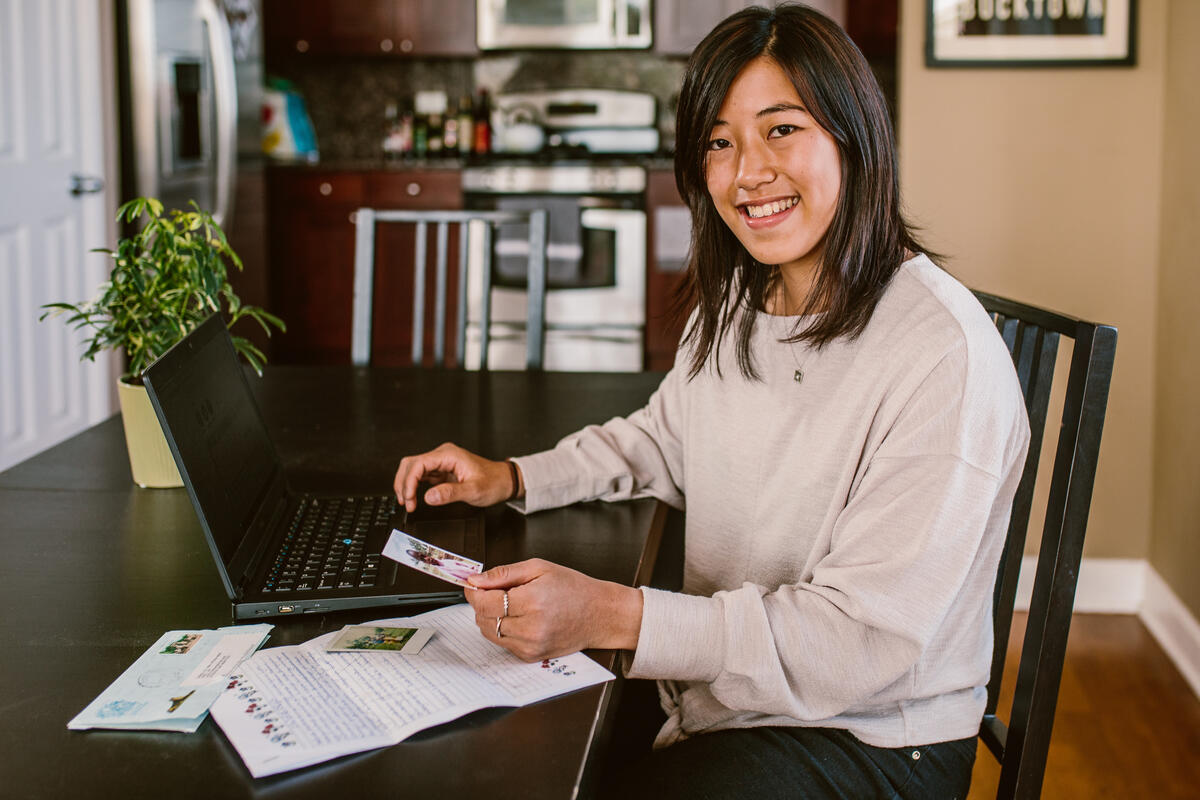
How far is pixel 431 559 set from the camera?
1148mm

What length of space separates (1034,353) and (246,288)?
12.5 feet

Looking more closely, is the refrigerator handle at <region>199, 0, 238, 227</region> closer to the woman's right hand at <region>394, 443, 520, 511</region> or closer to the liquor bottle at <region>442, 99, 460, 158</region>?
the liquor bottle at <region>442, 99, 460, 158</region>

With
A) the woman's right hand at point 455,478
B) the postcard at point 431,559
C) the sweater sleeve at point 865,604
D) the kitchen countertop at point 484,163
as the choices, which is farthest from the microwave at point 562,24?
the sweater sleeve at point 865,604

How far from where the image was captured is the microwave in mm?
4945

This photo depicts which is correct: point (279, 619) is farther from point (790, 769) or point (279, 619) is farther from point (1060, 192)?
point (1060, 192)

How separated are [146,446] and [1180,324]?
7.41 feet

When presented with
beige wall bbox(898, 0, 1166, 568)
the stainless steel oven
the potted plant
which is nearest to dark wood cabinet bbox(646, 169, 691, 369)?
the stainless steel oven

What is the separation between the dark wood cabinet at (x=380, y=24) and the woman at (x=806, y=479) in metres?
3.92

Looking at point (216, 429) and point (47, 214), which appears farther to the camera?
point (47, 214)

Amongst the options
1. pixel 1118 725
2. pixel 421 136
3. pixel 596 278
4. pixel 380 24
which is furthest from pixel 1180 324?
pixel 380 24

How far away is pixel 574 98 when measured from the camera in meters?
5.20

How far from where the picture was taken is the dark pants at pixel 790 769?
3.46 feet

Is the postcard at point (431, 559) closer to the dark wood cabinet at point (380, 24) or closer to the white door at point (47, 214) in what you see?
the white door at point (47, 214)

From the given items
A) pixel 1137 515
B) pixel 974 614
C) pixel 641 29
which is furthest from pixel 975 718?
pixel 641 29
